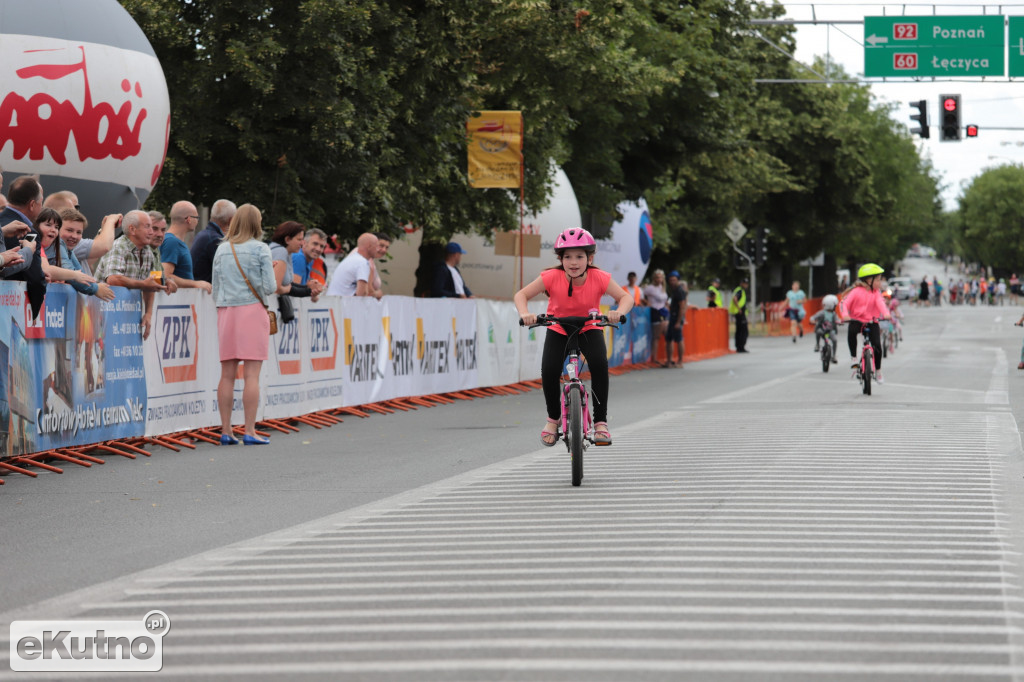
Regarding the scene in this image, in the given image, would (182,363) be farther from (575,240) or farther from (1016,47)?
(1016,47)

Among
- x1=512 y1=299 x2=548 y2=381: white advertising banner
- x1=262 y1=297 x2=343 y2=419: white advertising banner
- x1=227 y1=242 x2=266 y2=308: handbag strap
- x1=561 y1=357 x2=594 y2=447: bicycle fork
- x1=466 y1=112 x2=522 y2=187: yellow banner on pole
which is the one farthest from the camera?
x1=512 y1=299 x2=548 y2=381: white advertising banner

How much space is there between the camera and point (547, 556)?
6.79 meters

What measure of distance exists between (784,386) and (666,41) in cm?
901

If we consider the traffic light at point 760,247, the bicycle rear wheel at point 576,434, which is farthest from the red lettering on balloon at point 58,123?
the traffic light at point 760,247

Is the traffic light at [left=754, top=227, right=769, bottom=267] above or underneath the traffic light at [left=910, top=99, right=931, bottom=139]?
underneath

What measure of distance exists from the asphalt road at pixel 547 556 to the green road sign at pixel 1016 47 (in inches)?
910

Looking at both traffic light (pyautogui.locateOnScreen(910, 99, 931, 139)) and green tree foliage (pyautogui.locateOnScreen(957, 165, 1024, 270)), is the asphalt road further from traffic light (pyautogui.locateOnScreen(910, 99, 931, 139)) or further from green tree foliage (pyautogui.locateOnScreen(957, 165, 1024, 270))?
green tree foliage (pyautogui.locateOnScreen(957, 165, 1024, 270))

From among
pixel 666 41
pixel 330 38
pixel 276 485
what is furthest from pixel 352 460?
pixel 666 41

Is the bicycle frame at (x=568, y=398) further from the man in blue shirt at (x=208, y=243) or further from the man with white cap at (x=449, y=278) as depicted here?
the man with white cap at (x=449, y=278)

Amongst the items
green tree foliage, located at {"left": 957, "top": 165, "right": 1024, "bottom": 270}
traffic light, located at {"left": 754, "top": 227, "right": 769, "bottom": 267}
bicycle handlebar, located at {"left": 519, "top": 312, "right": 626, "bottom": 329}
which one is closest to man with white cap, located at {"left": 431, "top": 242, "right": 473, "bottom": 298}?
bicycle handlebar, located at {"left": 519, "top": 312, "right": 626, "bottom": 329}

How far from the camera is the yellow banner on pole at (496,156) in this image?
74.1ft

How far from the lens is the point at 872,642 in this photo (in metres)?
5.04

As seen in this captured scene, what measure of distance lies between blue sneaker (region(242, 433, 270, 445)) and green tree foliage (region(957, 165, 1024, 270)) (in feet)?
458

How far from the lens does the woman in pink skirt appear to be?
42.2ft
